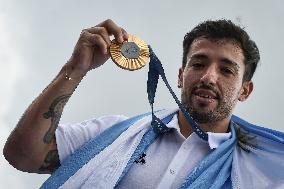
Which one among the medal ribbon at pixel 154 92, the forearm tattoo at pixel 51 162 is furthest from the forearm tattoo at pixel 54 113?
the medal ribbon at pixel 154 92

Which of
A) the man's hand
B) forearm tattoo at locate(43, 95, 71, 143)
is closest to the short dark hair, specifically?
the man's hand

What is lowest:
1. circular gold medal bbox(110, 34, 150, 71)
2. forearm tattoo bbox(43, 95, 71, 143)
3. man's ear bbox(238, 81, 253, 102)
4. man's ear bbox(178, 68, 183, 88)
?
man's ear bbox(238, 81, 253, 102)

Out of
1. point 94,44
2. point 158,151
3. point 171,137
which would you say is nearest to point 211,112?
point 171,137

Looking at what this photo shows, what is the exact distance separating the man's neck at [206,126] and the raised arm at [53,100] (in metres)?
0.97

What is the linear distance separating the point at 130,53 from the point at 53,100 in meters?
0.58

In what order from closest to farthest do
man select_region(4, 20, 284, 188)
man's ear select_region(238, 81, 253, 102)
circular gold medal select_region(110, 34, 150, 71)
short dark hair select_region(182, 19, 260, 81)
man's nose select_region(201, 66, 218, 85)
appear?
circular gold medal select_region(110, 34, 150, 71), man select_region(4, 20, 284, 188), man's nose select_region(201, 66, 218, 85), short dark hair select_region(182, 19, 260, 81), man's ear select_region(238, 81, 253, 102)

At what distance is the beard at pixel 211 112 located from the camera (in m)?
3.95

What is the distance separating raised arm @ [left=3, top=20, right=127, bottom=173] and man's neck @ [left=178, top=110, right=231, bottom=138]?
973 millimetres

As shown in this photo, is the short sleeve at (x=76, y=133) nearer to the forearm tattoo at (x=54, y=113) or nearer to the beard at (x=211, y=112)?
the forearm tattoo at (x=54, y=113)

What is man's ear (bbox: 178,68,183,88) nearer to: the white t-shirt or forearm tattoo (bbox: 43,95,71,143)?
the white t-shirt

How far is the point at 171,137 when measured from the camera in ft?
12.5

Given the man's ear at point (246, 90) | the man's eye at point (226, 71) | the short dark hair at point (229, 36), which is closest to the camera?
the man's eye at point (226, 71)

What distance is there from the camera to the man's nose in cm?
390

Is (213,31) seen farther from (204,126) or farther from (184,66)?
(204,126)
